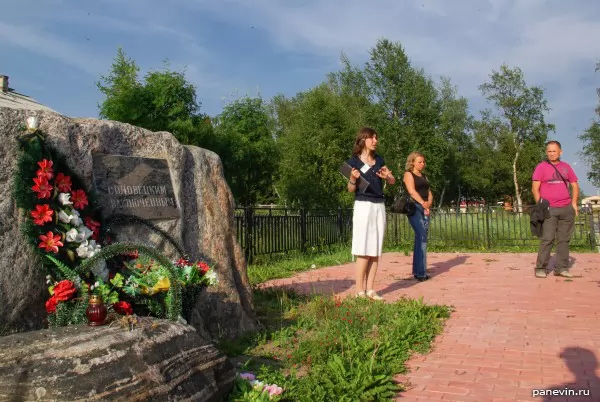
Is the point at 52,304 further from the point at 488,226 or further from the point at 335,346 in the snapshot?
the point at 488,226

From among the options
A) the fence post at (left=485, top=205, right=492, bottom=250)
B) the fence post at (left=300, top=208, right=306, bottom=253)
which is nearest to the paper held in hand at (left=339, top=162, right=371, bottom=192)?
the fence post at (left=300, top=208, right=306, bottom=253)

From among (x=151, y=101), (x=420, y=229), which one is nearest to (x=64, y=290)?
(x=420, y=229)

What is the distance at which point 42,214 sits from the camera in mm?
3393

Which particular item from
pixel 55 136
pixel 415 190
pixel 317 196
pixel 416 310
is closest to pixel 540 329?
pixel 416 310

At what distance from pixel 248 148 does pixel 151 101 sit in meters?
7.68

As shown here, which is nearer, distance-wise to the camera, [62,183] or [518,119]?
[62,183]

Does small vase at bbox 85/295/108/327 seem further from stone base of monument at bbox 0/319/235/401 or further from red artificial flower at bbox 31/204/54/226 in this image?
red artificial flower at bbox 31/204/54/226

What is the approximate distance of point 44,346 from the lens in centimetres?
237

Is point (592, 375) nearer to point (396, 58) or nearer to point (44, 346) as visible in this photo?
point (44, 346)

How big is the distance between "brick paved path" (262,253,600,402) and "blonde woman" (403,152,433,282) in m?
0.33

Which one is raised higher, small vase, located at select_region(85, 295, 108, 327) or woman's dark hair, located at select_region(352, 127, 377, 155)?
woman's dark hair, located at select_region(352, 127, 377, 155)

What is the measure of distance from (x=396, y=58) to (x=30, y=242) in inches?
1300

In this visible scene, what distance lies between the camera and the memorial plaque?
156 inches
